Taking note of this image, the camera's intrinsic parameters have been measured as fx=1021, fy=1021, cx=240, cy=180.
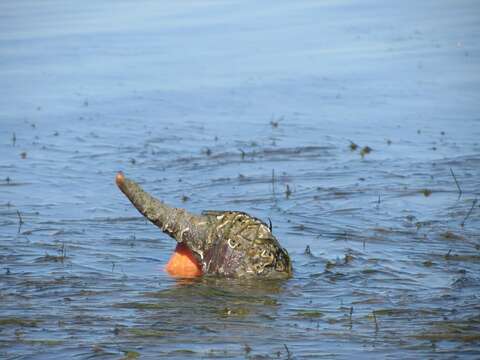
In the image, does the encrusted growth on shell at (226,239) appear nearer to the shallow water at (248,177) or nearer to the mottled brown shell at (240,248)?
the mottled brown shell at (240,248)

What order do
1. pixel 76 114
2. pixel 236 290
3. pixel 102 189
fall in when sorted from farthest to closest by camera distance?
pixel 76 114
pixel 102 189
pixel 236 290

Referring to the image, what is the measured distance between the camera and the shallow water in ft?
23.7

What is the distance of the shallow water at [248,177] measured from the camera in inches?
285

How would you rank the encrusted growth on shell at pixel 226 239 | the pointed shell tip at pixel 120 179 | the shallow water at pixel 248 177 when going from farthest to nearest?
the encrusted growth on shell at pixel 226 239 < the pointed shell tip at pixel 120 179 < the shallow water at pixel 248 177

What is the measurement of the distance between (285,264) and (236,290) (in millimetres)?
621

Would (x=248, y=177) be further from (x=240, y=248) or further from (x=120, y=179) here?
(x=120, y=179)

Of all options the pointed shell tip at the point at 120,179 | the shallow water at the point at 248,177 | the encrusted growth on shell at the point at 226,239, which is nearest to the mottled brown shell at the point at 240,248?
the encrusted growth on shell at the point at 226,239

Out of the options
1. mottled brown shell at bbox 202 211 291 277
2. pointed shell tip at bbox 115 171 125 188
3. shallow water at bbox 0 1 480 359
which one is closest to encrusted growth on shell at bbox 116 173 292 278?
mottled brown shell at bbox 202 211 291 277

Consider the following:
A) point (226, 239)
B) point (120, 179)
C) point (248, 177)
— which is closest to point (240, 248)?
point (226, 239)

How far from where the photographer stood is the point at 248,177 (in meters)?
12.2

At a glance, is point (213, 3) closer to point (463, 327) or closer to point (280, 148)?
point (280, 148)

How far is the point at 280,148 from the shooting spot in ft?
45.1

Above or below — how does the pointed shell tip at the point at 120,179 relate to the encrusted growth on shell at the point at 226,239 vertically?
above

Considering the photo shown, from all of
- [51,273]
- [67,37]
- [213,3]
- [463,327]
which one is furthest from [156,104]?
[213,3]
